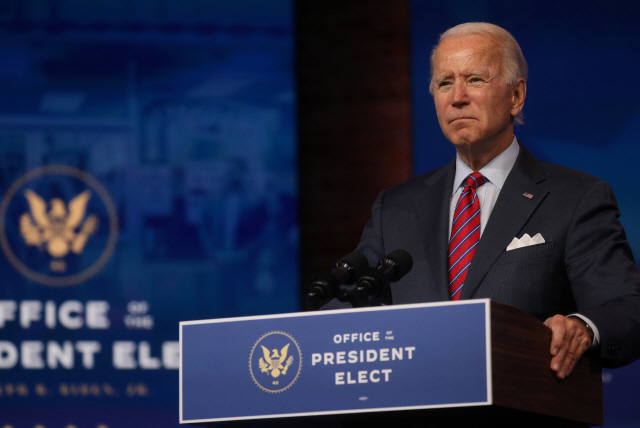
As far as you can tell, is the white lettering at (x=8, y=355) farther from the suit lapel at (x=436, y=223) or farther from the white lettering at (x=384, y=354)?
the white lettering at (x=384, y=354)

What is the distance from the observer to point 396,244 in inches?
86.4

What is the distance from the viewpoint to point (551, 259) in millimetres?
1936

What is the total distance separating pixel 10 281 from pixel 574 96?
8.78 feet

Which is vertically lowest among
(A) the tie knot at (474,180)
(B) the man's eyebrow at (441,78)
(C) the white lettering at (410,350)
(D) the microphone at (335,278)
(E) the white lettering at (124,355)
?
(E) the white lettering at (124,355)

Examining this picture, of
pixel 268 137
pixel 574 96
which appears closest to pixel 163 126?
pixel 268 137

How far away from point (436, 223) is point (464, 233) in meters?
0.09

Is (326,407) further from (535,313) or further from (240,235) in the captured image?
(240,235)

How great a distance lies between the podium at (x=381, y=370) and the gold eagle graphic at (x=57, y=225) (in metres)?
2.45

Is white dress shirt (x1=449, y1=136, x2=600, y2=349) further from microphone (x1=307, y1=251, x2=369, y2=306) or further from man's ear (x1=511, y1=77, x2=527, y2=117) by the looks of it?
microphone (x1=307, y1=251, x2=369, y2=306)

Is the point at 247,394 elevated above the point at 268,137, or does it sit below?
below

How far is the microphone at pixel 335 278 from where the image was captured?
169 centimetres

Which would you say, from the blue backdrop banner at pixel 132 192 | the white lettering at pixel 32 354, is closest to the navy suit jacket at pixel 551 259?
the blue backdrop banner at pixel 132 192

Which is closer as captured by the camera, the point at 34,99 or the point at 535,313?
the point at 535,313

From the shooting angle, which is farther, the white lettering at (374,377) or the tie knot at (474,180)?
the tie knot at (474,180)
